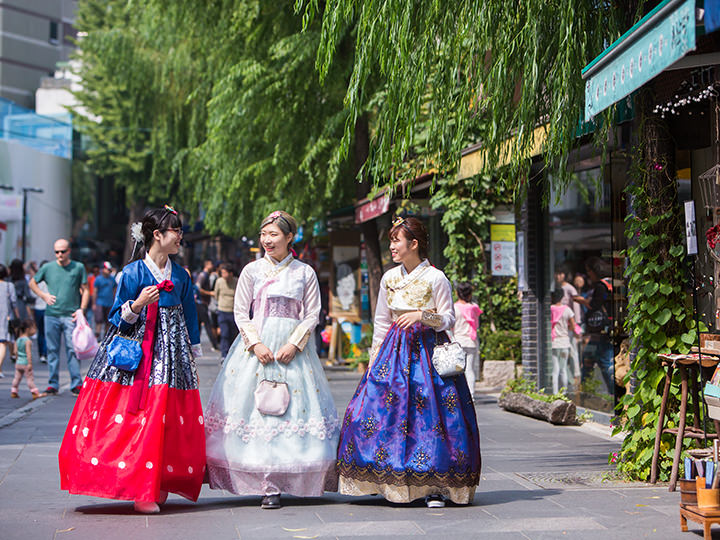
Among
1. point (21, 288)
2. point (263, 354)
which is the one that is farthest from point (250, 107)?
point (263, 354)

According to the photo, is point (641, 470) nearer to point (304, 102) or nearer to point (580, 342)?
point (580, 342)

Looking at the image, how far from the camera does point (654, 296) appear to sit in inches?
301

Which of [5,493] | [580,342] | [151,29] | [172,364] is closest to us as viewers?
[172,364]

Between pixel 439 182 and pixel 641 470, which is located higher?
pixel 439 182

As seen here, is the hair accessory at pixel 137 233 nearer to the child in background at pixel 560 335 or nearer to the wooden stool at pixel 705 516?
the wooden stool at pixel 705 516

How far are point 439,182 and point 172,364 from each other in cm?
980

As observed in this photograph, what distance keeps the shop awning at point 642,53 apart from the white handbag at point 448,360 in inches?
65.5

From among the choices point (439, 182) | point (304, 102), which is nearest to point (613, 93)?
point (439, 182)

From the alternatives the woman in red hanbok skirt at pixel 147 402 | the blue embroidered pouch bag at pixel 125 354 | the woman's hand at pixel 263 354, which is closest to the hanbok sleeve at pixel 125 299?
the woman in red hanbok skirt at pixel 147 402

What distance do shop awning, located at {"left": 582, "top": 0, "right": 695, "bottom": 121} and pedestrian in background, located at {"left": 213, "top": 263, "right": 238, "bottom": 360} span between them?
1208 centimetres

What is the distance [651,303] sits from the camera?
7.62m

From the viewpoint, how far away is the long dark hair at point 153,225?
687 cm

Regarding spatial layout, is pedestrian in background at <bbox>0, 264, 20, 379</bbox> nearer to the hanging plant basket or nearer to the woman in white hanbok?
the woman in white hanbok

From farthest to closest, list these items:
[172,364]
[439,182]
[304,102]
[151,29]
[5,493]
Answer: [151,29], [304,102], [439,182], [5,493], [172,364]
